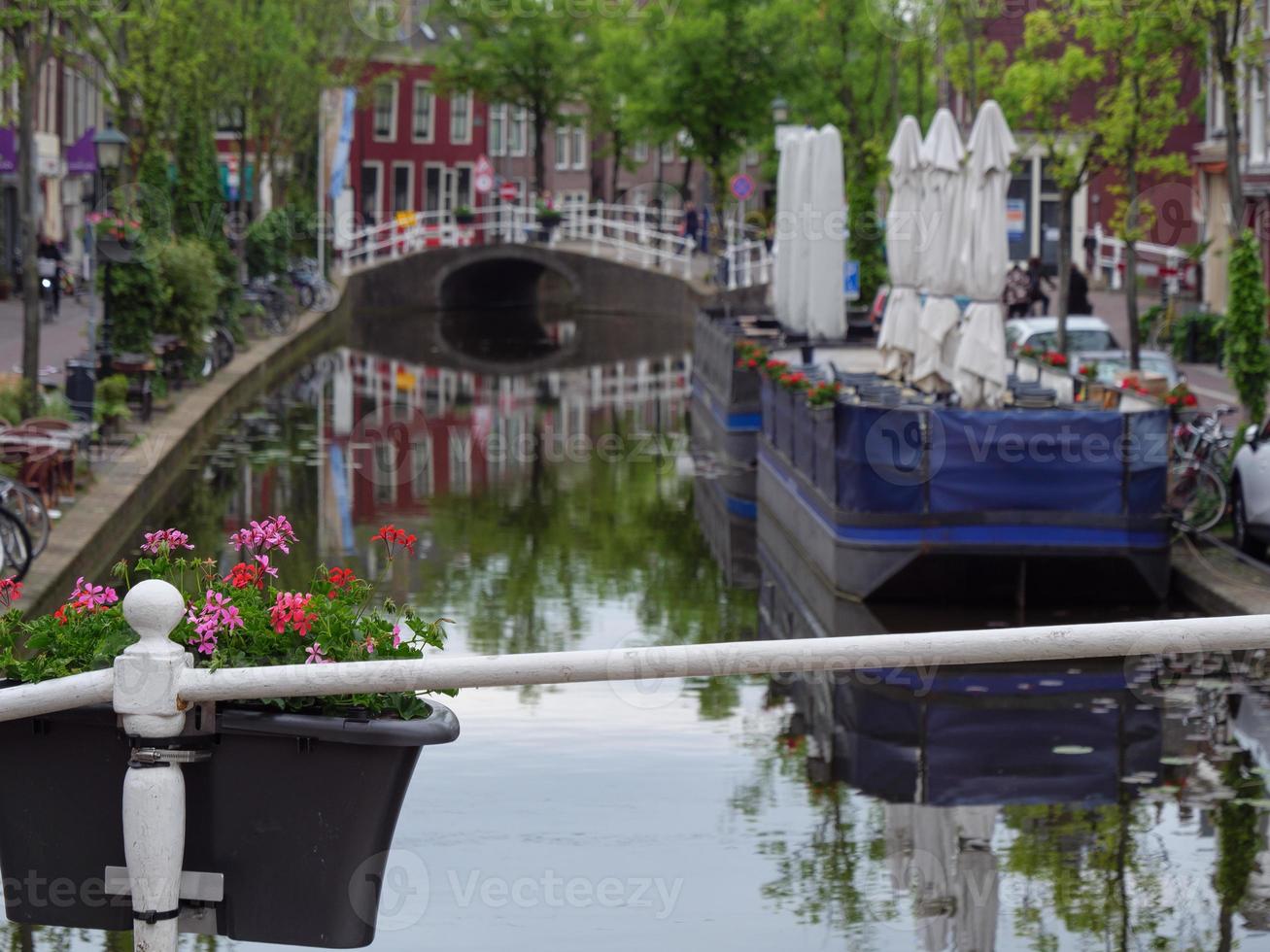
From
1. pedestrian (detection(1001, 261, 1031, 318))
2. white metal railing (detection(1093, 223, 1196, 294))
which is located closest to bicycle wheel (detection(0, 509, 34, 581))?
pedestrian (detection(1001, 261, 1031, 318))

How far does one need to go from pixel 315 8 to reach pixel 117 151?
26.1 m

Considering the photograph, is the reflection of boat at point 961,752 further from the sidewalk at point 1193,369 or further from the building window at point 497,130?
the building window at point 497,130

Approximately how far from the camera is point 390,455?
80.6 ft

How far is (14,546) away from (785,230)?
53.4 feet

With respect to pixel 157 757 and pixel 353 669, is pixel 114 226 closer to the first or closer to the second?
pixel 157 757

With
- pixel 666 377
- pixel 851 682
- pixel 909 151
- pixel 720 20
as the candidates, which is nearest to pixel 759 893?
pixel 851 682

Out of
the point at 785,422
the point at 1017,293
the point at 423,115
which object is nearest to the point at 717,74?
the point at 1017,293

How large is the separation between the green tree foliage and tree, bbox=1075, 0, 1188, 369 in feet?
23.2

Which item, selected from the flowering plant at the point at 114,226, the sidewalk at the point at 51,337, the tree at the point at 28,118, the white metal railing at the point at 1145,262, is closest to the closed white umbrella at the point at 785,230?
the flowering plant at the point at 114,226

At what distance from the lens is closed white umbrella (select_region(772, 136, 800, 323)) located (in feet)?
92.1

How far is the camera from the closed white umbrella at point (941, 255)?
63.4ft

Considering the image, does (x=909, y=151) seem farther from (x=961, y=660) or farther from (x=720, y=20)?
(x=720, y=20)

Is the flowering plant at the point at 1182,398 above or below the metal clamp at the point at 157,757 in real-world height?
above

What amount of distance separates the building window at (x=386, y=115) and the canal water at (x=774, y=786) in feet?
210
